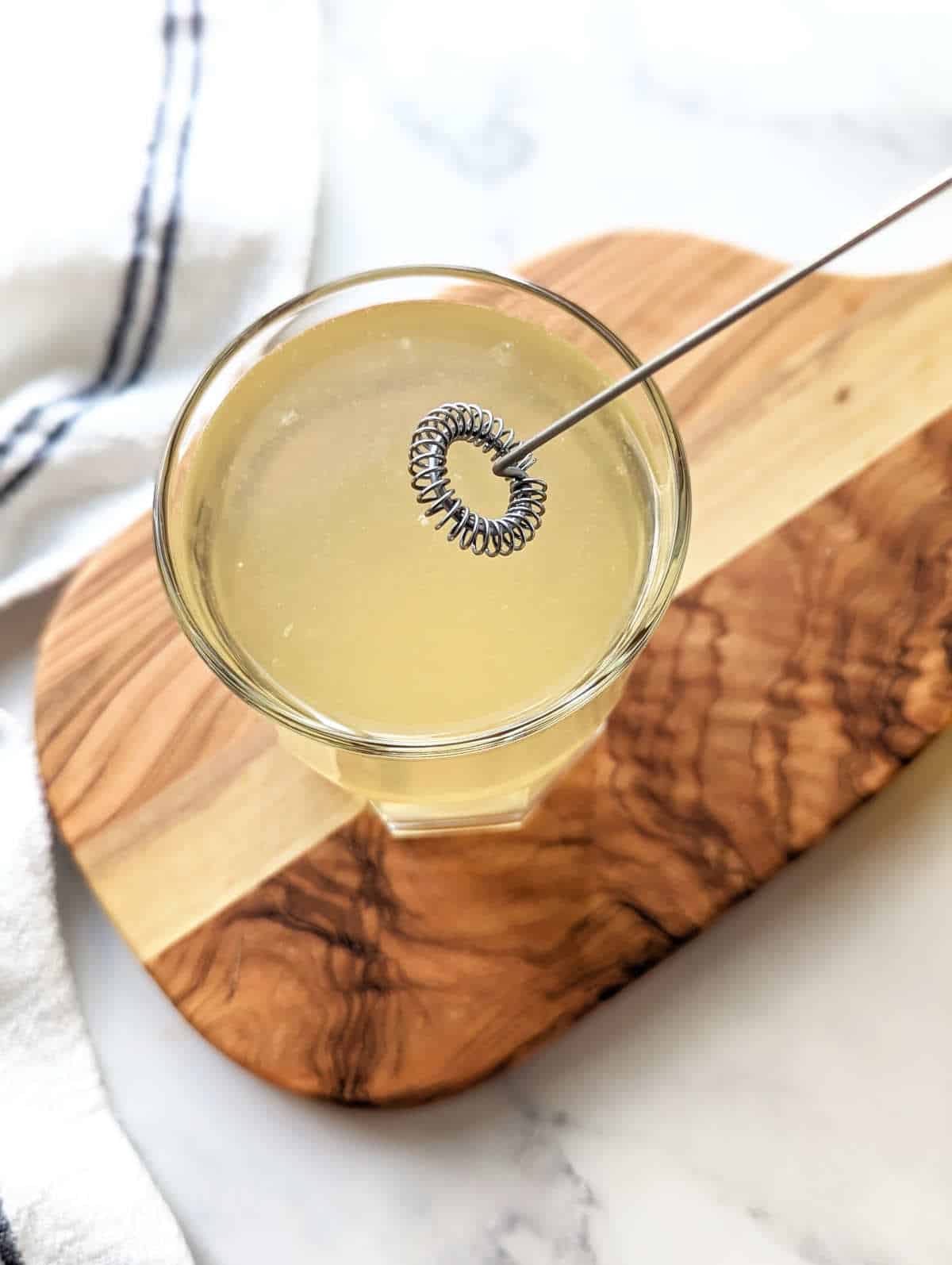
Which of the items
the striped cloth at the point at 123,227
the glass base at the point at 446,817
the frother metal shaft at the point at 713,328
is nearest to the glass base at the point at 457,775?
the glass base at the point at 446,817

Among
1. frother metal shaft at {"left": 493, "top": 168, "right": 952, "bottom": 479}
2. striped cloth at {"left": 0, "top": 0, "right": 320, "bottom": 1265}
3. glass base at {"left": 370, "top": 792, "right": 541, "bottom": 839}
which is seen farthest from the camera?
striped cloth at {"left": 0, "top": 0, "right": 320, "bottom": 1265}

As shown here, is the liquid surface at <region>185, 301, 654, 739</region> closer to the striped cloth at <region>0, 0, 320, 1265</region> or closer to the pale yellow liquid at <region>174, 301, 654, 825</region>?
the pale yellow liquid at <region>174, 301, 654, 825</region>

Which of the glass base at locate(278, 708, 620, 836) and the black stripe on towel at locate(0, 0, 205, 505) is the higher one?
the black stripe on towel at locate(0, 0, 205, 505)

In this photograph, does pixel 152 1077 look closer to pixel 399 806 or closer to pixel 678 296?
pixel 399 806

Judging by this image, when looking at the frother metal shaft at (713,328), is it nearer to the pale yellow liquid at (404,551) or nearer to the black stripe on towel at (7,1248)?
the pale yellow liquid at (404,551)

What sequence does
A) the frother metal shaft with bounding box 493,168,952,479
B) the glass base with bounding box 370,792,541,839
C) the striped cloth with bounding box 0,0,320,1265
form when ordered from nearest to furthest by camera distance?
the frother metal shaft with bounding box 493,168,952,479 → the glass base with bounding box 370,792,541,839 → the striped cloth with bounding box 0,0,320,1265

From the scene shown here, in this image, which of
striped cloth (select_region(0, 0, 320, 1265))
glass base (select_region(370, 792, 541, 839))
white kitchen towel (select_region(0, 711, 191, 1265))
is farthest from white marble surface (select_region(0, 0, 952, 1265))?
striped cloth (select_region(0, 0, 320, 1265))

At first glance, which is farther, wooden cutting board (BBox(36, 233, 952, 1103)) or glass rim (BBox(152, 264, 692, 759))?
wooden cutting board (BBox(36, 233, 952, 1103))
